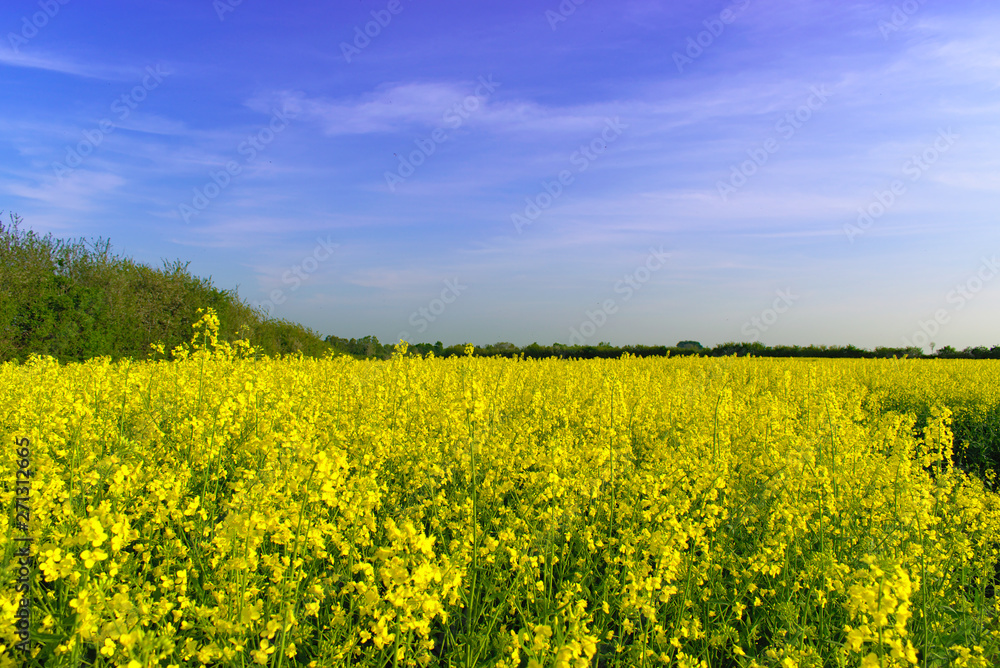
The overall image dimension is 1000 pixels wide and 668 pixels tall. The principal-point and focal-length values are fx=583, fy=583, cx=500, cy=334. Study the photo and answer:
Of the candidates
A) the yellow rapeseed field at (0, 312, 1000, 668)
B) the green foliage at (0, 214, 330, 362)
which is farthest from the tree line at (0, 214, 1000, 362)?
the yellow rapeseed field at (0, 312, 1000, 668)

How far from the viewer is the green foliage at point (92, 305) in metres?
12.3

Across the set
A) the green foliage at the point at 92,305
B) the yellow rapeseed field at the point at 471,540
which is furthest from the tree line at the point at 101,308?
the yellow rapeseed field at the point at 471,540

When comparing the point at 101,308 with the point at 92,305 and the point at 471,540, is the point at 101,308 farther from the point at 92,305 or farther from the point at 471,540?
the point at 471,540

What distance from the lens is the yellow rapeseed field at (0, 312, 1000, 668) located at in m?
2.15

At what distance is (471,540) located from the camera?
2971 mm

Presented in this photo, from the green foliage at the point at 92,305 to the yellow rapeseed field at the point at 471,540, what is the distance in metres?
6.84

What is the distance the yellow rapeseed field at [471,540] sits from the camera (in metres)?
2.15

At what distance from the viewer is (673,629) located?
9.09 feet

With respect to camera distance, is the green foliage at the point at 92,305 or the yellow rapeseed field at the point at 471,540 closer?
the yellow rapeseed field at the point at 471,540

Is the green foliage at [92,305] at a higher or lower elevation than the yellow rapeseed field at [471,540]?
higher

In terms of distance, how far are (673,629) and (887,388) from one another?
1139 cm

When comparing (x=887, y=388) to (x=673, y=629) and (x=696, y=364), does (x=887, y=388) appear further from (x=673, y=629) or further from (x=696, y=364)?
(x=673, y=629)

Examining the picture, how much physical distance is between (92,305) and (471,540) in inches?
551

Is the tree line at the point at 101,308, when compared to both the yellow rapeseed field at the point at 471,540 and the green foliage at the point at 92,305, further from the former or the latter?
the yellow rapeseed field at the point at 471,540
